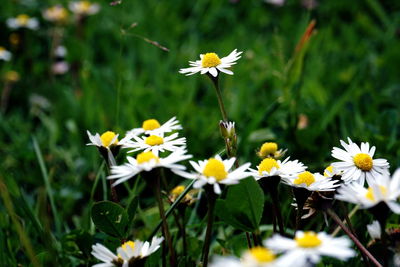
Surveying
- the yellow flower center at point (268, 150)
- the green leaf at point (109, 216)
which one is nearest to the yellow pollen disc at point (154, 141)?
the green leaf at point (109, 216)

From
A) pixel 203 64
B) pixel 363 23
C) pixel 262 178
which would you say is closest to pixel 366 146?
pixel 262 178

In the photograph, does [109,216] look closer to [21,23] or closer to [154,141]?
[154,141]

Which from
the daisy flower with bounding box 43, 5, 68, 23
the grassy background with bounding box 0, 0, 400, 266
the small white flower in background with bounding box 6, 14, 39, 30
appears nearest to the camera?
the grassy background with bounding box 0, 0, 400, 266

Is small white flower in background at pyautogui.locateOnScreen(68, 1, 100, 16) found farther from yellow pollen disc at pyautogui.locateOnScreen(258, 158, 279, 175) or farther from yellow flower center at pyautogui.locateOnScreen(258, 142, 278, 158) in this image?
yellow pollen disc at pyautogui.locateOnScreen(258, 158, 279, 175)

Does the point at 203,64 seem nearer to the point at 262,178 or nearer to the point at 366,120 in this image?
the point at 262,178

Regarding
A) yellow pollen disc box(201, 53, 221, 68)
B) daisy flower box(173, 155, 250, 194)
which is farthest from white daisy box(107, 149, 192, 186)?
yellow pollen disc box(201, 53, 221, 68)

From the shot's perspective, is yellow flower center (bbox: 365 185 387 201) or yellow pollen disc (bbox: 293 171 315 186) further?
yellow pollen disc (bbox: 293 171 315 186)

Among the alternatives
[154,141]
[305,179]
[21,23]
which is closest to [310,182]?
[305,179]
